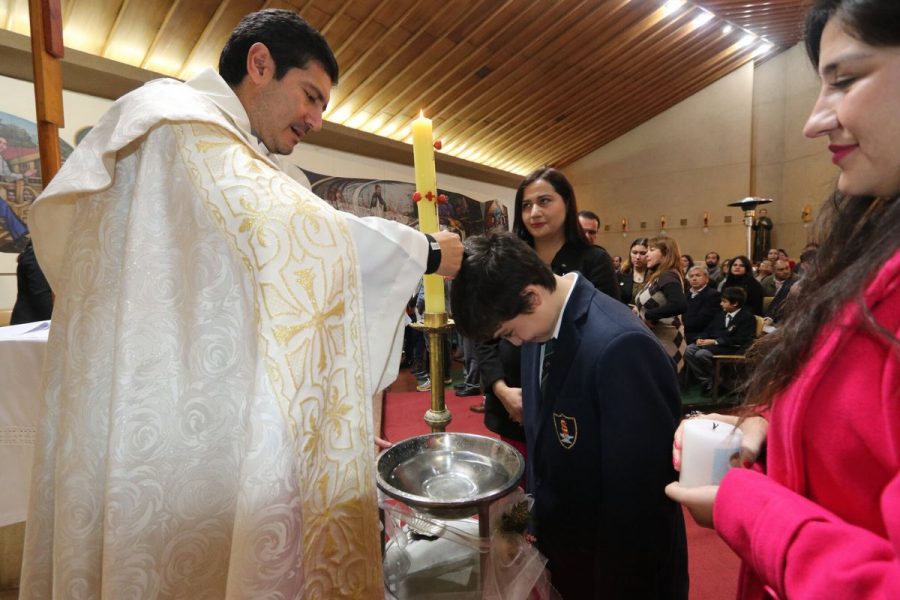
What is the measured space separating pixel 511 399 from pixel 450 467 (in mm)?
672

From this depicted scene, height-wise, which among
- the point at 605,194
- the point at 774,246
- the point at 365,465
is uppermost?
the point at 605,194

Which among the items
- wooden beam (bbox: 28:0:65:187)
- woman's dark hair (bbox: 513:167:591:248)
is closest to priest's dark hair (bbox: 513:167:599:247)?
woman's dark hair (bbox: 513:167:591:248)

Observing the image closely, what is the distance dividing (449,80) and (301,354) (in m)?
6.48

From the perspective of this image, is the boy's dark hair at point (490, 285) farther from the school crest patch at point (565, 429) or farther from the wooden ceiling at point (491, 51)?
the wooden ceiling at point (491, 51)

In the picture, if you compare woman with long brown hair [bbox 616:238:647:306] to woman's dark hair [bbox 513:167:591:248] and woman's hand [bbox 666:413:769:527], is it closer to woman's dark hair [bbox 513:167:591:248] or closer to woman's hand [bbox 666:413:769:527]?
woman's dark hair [bbox 513:167:591:248]

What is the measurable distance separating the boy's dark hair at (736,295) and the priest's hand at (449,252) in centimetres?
451

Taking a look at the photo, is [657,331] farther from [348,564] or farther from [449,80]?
[449,80]

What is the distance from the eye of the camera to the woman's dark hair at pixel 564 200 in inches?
82.0

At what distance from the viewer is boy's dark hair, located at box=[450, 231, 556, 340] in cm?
119

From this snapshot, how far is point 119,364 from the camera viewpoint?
80 cm

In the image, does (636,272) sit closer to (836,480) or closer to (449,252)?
(449,252)

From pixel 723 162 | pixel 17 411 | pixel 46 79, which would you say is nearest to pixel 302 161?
pixel 46 79

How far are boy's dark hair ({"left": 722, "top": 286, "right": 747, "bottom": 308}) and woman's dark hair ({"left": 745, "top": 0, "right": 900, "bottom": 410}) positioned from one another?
4393 millimetres

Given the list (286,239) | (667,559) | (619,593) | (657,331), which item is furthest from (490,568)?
(657,331)
